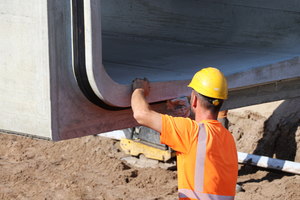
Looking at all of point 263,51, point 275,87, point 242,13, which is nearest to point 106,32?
point 242,13

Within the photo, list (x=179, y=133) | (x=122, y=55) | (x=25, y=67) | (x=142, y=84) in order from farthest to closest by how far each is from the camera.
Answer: (x=122, y=55) < (x=142, y=84) < (x=25, y=67) < (x=179, y=133)

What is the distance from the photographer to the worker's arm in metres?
2.22

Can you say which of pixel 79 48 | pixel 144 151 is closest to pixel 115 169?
pixel 144 151

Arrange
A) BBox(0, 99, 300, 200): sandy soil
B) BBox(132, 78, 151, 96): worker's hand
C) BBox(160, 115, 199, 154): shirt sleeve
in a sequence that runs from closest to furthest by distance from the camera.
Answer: BBox(160, 115, 199, 154): shirt sleeve < BBox(132, 78, 151, 96): worker's hand < BBox(0, 99, 300, 200): sandy soil

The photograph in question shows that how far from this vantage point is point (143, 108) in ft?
7.65

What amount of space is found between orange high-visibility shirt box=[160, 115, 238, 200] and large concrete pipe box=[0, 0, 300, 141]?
67 cm

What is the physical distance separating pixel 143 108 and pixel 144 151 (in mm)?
3923

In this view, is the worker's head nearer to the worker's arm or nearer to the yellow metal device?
the worker's arm

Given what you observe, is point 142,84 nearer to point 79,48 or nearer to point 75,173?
point 79,48

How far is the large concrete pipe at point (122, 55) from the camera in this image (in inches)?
88.7

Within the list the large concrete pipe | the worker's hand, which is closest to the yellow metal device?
the large concrete pipe

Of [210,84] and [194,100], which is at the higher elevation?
[210,84]

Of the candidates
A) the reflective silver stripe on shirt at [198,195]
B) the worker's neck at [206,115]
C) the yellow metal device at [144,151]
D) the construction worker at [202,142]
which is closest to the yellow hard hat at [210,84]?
the construction worker at [202,142]

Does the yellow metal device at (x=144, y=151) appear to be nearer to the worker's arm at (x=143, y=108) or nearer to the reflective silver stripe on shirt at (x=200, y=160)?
the worker's arm at (x=143, y=108)
